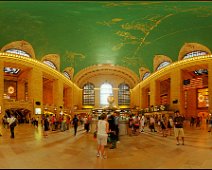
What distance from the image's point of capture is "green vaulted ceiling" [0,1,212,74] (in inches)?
584

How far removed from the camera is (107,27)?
21.1m

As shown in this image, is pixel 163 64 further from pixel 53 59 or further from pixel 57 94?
pixel 57 94

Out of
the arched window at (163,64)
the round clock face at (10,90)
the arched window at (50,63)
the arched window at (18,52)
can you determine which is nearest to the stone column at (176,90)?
the arched window at (163,64)

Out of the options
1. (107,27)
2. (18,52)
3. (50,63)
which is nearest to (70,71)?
(50,63)

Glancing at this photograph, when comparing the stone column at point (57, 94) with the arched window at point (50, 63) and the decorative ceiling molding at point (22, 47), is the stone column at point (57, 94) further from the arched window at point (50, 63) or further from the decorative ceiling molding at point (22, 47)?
the decorative ceiling molding at point (22, 47)

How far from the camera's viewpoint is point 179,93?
27547 millimetres

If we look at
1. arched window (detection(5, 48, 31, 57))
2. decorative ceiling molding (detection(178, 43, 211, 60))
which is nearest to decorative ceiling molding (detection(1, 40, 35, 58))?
arched window (detection(5, 48, 31, 57))

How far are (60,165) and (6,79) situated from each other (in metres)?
31.2

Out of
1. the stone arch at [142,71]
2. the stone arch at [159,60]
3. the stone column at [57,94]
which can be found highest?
the stone arch at [159,60]

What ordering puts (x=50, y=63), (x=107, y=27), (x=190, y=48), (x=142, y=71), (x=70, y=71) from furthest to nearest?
(x=142, y=71) < (x=70, y=71) < (x=50, y=63) < (x=190, y=48) < (x=107, y=27)

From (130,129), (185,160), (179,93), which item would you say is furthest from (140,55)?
(185,160)

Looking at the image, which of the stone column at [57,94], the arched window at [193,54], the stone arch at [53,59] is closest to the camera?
the arched window at [193,54]

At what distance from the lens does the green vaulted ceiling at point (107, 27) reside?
14.8 metres

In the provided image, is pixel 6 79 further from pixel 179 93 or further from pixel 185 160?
pixel 185 160
